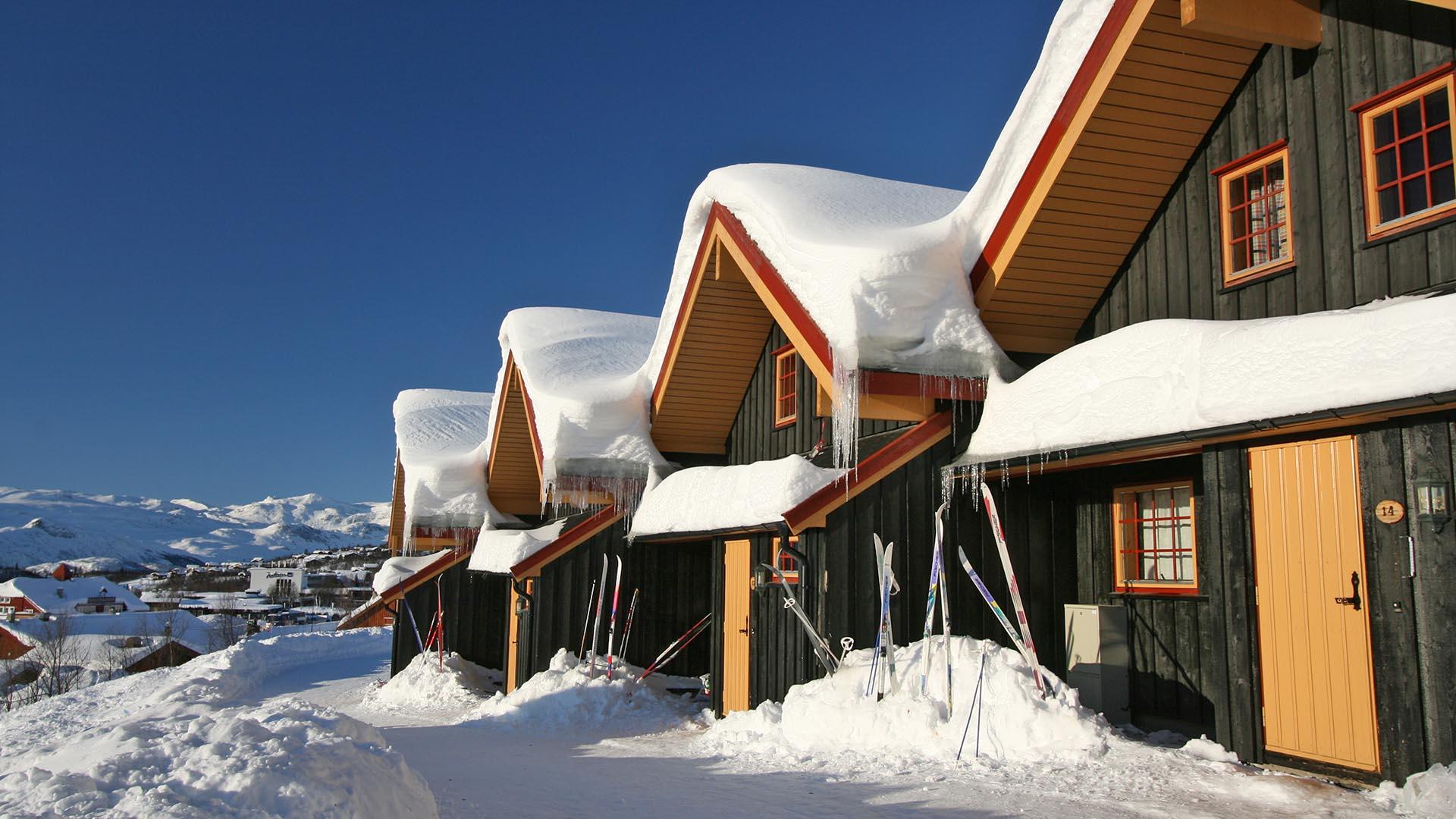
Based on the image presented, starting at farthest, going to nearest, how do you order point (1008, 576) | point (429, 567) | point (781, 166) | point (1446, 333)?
point (429, 567), point (781, 166), point (1008, 576), point (1446, 333)

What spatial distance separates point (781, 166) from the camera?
1170 cm

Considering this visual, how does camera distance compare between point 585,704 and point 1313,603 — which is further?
point 585,704

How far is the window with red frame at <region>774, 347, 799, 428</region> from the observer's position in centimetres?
1221

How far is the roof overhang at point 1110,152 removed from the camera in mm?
7086

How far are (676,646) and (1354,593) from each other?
9.04 meters

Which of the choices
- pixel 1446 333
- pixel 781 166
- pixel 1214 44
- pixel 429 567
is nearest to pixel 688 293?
pixel 781 166

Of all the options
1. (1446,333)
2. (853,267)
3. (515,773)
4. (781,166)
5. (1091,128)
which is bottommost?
(515,773)

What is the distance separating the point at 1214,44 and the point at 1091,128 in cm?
96

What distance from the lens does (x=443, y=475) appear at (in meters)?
18.5

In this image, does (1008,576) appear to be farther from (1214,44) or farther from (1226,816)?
(1214,44)

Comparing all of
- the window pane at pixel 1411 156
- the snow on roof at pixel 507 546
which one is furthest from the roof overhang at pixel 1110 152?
the snow on roof at pixel 507 546

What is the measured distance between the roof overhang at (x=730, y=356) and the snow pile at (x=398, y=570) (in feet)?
28.0

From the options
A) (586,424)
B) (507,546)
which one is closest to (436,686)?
(507,546)

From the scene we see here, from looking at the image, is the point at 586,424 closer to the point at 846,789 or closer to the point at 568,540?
the point at 568,540
